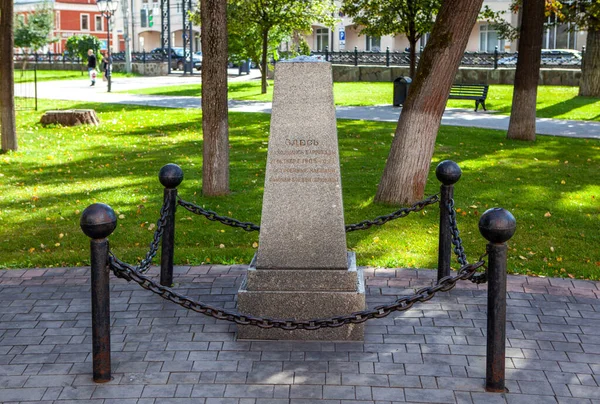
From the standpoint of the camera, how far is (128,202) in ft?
34.8

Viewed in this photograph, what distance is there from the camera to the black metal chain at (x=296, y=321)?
5059mm

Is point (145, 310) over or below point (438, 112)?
below

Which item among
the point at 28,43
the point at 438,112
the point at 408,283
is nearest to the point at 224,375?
the point at 408,283

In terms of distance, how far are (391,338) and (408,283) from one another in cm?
139

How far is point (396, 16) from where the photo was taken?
81.3ft

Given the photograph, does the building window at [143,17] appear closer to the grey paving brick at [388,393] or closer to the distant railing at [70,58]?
the distant railing at [70,58]

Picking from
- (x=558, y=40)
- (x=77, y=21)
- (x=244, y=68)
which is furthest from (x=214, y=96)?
(x=77, y=21)

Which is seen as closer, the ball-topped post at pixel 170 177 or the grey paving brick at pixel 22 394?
the grey paving brick at pixel 22 394

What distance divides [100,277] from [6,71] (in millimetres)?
10467

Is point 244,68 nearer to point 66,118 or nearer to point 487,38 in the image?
point 487,38

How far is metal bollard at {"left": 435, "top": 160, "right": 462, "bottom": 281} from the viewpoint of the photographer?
22.1ft

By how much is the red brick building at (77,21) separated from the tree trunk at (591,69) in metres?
59.2

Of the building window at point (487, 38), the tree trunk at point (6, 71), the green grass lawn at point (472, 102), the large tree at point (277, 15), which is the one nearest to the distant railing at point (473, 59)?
the green grass lawn at point (472, 102)

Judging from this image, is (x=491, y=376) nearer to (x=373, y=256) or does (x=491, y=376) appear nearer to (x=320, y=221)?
(x=320, y=221)
